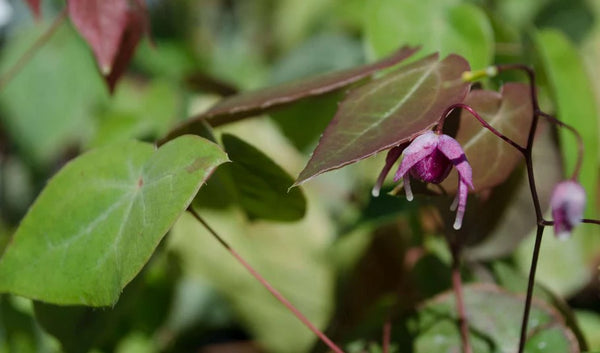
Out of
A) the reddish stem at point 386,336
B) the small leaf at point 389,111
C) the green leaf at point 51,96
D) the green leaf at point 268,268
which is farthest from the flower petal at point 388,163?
the green leaf at point 51,96

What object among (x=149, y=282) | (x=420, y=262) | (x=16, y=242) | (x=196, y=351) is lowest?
(x=196, y=351)

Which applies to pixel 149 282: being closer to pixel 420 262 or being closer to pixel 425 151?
pixel 420 262

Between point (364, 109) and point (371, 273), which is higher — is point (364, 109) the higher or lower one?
the higher one

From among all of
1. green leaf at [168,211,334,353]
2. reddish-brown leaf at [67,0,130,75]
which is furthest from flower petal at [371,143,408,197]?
green leaf at [168,211,334,353]

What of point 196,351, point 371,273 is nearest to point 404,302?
point 371,273

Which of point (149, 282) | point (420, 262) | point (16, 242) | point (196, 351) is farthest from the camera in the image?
point (196, 351)

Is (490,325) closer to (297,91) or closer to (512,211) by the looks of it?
(512,211)
